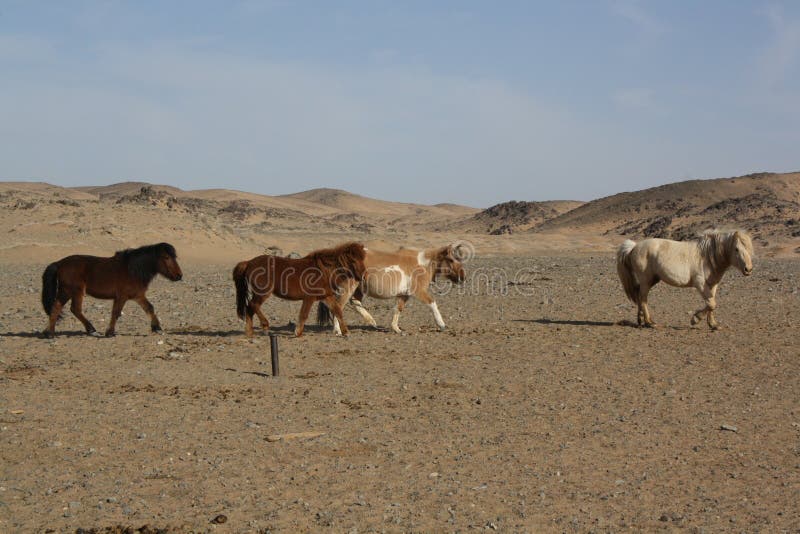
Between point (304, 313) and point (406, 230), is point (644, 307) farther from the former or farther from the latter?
point (406, 230)

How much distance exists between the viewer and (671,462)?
→ 702 cm

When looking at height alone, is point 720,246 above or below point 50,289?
above

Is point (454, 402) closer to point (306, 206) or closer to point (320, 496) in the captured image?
point (320, 496)

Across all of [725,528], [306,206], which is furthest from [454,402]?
[306,206]

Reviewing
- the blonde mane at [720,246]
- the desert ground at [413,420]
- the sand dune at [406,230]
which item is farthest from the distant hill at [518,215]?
the blonde mane at [720,246]

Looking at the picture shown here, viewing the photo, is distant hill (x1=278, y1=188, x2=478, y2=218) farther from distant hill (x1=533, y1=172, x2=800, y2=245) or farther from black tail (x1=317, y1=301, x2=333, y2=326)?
black tail (x1=317, y1=301, x2=333, y2=326)

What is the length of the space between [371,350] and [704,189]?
56.4 m

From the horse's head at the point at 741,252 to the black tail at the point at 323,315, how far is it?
7219 mm

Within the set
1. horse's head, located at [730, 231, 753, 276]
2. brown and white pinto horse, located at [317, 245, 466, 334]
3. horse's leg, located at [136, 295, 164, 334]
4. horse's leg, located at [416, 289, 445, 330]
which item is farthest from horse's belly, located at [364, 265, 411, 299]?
horse's head, located at [730, 231, 753, 276]

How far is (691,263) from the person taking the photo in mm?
14023

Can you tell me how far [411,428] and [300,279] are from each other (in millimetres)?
5789

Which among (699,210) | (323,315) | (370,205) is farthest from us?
(370,205)

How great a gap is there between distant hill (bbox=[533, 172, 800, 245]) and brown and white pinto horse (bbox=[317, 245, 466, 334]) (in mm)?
29986

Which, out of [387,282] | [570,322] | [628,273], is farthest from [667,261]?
[387,282]
